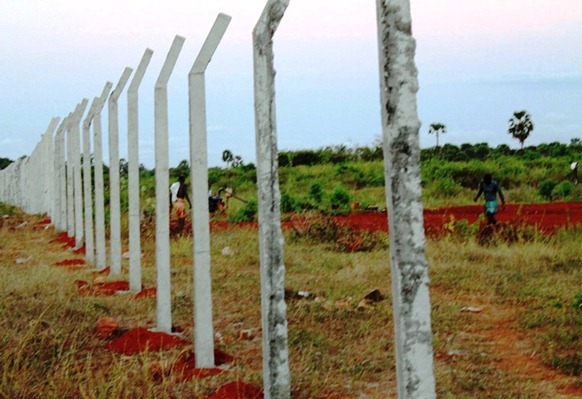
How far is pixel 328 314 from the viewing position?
673cm

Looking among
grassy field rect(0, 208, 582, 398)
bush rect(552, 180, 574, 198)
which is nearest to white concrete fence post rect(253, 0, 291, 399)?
grassy field rect(0, 208, 582, 398)

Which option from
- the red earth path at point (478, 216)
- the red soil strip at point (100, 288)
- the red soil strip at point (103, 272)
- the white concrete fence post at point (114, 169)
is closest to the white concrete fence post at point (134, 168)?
the red soil strip at point (100, 288)

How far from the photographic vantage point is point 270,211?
4.32 m

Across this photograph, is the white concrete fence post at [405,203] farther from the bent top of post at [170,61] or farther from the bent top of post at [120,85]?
the bent top of post at [120,85]

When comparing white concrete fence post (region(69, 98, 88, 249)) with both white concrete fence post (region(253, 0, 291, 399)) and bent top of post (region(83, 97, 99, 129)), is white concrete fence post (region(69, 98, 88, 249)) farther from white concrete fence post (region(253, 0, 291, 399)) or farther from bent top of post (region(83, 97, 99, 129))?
white concrete fence post (region(253, 0, 291, 399))

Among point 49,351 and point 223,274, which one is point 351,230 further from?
point 49,351

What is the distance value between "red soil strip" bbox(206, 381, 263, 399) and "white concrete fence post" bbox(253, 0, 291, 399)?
163mm

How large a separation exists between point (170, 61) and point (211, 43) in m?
1.21

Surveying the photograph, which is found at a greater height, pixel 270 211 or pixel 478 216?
pixel 270 211

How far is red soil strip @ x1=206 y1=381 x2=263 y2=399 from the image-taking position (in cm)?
434

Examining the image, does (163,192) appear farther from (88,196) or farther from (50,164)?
(50,164)

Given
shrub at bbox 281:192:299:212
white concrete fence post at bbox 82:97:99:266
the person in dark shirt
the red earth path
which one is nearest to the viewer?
white concrete fence post at bbox 82:97:99:266

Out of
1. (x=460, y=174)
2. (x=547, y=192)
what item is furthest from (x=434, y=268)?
(x=460, y=174)

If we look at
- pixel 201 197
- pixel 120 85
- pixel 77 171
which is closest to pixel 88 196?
pixel 77 171
